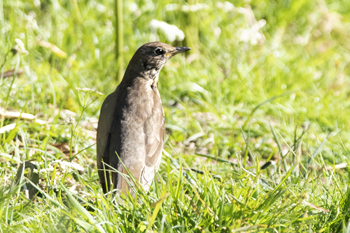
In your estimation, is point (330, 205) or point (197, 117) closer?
point (330, 205)

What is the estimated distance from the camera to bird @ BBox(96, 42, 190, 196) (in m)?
3.10

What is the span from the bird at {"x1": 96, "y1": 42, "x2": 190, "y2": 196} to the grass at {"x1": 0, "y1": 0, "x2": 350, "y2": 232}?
0.17 m

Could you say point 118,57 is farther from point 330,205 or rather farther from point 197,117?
point 330,205

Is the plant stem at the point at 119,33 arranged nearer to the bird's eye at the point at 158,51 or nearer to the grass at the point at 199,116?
the grass at the point at 199,116

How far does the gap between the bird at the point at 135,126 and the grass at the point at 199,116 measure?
170 millimetres

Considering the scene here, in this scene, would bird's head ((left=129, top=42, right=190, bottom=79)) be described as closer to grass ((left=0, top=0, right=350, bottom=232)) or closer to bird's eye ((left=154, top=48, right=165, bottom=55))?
bird's eye ((left=154, top=48, right=165, bottom=55))

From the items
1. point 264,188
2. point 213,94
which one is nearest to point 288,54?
point 213,94

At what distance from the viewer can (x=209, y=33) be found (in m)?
6.18

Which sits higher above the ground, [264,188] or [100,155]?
[100,155]

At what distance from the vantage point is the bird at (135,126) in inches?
122

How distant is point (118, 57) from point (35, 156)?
186 centimetres

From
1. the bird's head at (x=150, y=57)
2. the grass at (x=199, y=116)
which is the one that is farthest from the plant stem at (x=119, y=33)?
the bird's head at (x=150, y=57)

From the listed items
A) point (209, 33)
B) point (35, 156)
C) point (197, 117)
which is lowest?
point (197, 117)

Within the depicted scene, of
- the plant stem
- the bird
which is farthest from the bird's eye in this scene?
the plant stem
